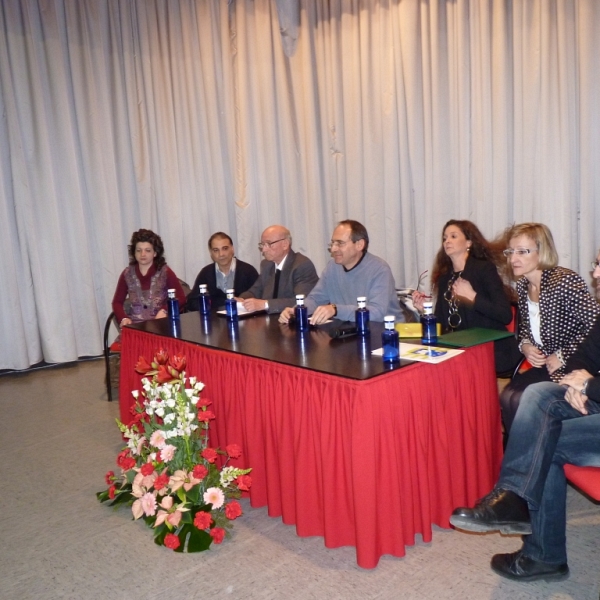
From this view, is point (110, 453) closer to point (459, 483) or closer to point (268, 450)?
point (268, 450)

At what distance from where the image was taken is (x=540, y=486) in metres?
2.23

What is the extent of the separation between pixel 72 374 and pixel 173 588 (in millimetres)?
3622

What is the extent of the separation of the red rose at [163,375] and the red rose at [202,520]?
0.60 metres

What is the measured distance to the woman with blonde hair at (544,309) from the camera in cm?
270

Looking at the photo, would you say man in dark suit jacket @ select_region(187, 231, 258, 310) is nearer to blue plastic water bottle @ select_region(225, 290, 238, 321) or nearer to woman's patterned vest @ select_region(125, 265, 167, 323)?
woman's patterned vest @ select_region(125, 265, 167, 323)

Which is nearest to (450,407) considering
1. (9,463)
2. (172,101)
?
(9,463)

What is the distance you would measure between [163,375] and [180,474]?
1.44 ft

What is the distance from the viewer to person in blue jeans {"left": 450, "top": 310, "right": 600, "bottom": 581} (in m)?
2.22

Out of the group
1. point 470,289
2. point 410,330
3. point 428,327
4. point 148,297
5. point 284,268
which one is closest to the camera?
point 428,327

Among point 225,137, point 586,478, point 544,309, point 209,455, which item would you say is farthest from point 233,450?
point 225,137

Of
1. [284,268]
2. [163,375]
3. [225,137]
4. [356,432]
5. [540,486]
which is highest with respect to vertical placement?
[225,137]

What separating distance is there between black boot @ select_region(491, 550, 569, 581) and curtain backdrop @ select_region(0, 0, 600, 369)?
8.16ft

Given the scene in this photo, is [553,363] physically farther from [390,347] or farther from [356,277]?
[356,277]

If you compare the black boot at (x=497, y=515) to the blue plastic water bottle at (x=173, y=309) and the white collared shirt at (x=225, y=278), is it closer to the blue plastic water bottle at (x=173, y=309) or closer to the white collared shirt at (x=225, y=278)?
the blue plastic water bottle at (x=173, y=309)
